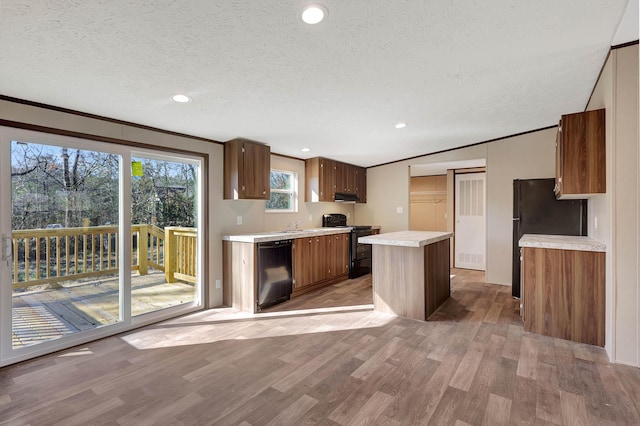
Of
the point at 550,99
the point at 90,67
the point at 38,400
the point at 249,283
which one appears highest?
the point at 550,99

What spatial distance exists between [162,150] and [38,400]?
2493 millimetres

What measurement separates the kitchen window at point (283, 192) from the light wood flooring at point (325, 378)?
85.9 inches

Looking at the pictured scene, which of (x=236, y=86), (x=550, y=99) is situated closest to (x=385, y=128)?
(x=550, y=99)

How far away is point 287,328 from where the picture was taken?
10.8ft

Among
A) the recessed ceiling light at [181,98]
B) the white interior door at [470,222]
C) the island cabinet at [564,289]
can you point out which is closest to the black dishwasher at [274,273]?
the recessed ceiling light at [181,98]

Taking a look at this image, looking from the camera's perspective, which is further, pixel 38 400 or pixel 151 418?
pixel 38 400

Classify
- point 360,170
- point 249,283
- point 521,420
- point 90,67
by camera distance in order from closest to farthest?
1. point 521,420
2. point 90,67
3. point 249,283
4. point 360,170

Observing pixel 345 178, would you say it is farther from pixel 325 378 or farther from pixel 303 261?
pixel 325 378

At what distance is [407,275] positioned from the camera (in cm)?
Answer: 359

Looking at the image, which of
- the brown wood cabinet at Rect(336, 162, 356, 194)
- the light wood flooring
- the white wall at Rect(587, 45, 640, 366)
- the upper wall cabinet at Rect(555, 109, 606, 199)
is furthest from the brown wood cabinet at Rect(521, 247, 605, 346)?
the brown wood cabinet at Rect(336, 162, 356, 194)

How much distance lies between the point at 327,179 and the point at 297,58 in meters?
3.60

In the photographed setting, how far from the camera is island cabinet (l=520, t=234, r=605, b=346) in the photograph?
2.78 m

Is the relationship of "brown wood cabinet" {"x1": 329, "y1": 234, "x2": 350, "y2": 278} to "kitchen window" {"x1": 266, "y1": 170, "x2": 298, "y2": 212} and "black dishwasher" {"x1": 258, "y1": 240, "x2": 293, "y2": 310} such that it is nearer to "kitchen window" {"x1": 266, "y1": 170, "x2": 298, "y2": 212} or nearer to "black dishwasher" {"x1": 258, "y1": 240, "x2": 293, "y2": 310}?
"kitchen window" {"x1": 266, "y1": 170, "x2": 298, "y2": 212}

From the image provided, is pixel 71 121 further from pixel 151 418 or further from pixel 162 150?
pixel 151 418
